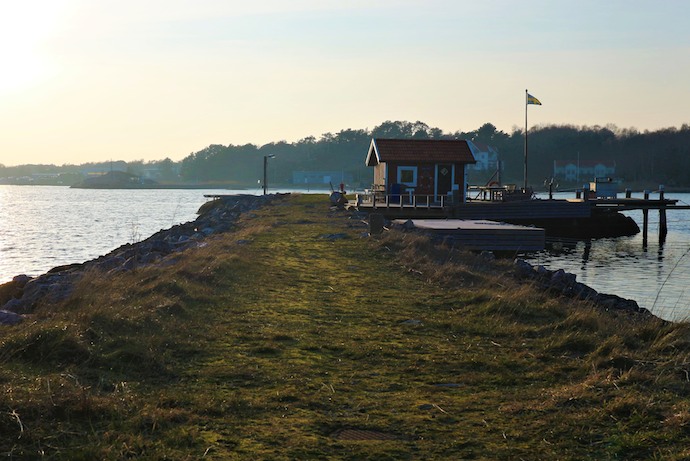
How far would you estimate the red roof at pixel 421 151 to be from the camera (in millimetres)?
45906

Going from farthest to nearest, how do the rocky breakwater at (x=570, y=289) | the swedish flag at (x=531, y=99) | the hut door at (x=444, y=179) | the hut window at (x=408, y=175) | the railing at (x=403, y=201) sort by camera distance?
the swedish flag at (x=531, y=99) < the hut door at (x=444, y=179) < the hut window at (x=408, y=175) < the railing at (x=403, y=201) < the rocky breakwater at (x=570, y=289)

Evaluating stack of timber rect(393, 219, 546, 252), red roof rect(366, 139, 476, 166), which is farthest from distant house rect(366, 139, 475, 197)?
stack of timber rect(393, 219, 546, 252)

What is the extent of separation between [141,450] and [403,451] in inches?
77.8

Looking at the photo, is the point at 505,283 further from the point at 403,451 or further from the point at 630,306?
the point at 403,451

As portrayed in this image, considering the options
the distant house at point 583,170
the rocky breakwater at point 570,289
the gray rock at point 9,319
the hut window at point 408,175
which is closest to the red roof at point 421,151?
the hut window at point 408,175

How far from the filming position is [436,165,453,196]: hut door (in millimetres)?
46312

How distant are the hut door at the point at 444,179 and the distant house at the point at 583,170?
131776 millimetres

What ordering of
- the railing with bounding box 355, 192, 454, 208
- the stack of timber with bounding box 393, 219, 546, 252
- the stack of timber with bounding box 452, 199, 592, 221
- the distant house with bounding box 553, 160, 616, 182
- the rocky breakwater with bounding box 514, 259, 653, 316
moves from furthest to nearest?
the distant house with bounding box 553, 160, 616, 182 → the stack of timber with bounding box 452, 199, 592, 221 → the railing with bounding box 355, 192, 454, 208 → the stack of timber with bounding box 393, 219, 546, 252 → the rocky breakwater with bounding box 514, 259, 653, 316

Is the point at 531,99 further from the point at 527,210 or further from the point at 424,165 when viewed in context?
the point at 527,210

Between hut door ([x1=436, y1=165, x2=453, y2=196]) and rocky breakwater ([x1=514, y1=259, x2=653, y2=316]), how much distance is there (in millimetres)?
26982

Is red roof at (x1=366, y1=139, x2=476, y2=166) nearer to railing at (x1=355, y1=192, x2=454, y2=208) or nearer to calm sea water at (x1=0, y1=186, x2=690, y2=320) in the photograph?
railing at (x1=355, y1=192, x2=454, y2=208)

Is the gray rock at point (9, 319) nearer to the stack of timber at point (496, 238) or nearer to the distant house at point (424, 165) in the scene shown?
the stack of timber at point (496, 238)

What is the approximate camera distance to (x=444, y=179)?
46375 millimetres

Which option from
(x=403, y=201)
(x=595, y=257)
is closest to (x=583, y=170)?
(x=403, y=201)
